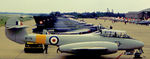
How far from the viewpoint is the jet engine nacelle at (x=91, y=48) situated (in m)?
14.9

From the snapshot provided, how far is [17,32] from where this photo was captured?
16906mm

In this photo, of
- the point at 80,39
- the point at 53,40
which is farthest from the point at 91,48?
the point at 53,40

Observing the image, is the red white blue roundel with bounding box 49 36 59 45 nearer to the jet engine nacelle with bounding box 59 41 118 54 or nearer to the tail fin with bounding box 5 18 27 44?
the jet engine nacelle with bounding box 59 41 118 54

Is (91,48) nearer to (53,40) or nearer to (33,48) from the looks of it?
(53,40)

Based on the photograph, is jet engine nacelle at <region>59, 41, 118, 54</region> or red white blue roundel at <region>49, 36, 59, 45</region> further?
red white blue roundel at <region>49, 36, 59, 45</region>

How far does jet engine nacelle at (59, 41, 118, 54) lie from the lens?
48.9 ft

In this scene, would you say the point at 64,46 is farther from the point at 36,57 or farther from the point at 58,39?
the point at 36,57

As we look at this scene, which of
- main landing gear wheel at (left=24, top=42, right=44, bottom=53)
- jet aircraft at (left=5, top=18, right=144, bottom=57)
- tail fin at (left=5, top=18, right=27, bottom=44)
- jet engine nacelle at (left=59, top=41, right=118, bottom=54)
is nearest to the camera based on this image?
jet engine nacelle at (left=59, top=41, right=118, bottom=54)

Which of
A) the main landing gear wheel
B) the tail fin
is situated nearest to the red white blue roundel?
the tail fin

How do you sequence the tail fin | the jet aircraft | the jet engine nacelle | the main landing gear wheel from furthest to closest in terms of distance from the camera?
the main landing gear wheel, the tail fin, the jet aircraft, the jet engine nacelle

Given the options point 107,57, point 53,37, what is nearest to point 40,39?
point 53,37

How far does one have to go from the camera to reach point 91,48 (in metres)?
14.8

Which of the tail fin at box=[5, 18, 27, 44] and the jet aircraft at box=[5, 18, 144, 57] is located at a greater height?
the tail fin at box=[5, 18, 27, 44]

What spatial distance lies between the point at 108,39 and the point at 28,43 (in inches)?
243
